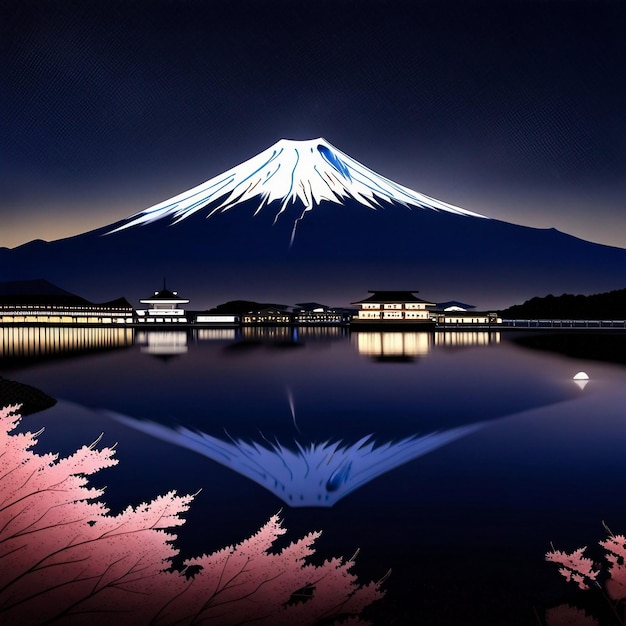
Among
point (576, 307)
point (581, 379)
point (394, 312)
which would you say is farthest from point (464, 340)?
point (576, 307)

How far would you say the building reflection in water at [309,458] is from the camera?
21.9 ft

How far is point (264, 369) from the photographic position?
22219 mm

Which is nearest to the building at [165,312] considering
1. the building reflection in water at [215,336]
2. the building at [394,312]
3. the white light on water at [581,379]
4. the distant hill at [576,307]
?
the building reflection in water at [215,336]

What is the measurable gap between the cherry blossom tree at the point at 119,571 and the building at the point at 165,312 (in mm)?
73427

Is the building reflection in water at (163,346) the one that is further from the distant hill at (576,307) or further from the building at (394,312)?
the distant hill at (576,307)

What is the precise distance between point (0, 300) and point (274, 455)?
83.5 m

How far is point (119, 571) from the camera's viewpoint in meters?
1.23

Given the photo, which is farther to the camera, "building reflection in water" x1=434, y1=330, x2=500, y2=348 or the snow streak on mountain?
the snow streak on mountain

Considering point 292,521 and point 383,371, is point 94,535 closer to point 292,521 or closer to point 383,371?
point 292,521

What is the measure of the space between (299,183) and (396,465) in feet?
503

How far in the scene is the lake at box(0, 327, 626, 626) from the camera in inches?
165

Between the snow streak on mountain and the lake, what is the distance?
101m

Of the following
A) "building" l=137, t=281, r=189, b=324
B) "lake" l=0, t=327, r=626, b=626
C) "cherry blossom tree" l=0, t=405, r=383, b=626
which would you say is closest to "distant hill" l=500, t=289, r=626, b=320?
"building" l=137, t=281, r=189, b=324

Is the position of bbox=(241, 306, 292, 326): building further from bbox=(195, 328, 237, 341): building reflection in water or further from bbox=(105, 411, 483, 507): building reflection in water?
bbox=(105, 411, 483, 507): building reflection in water
